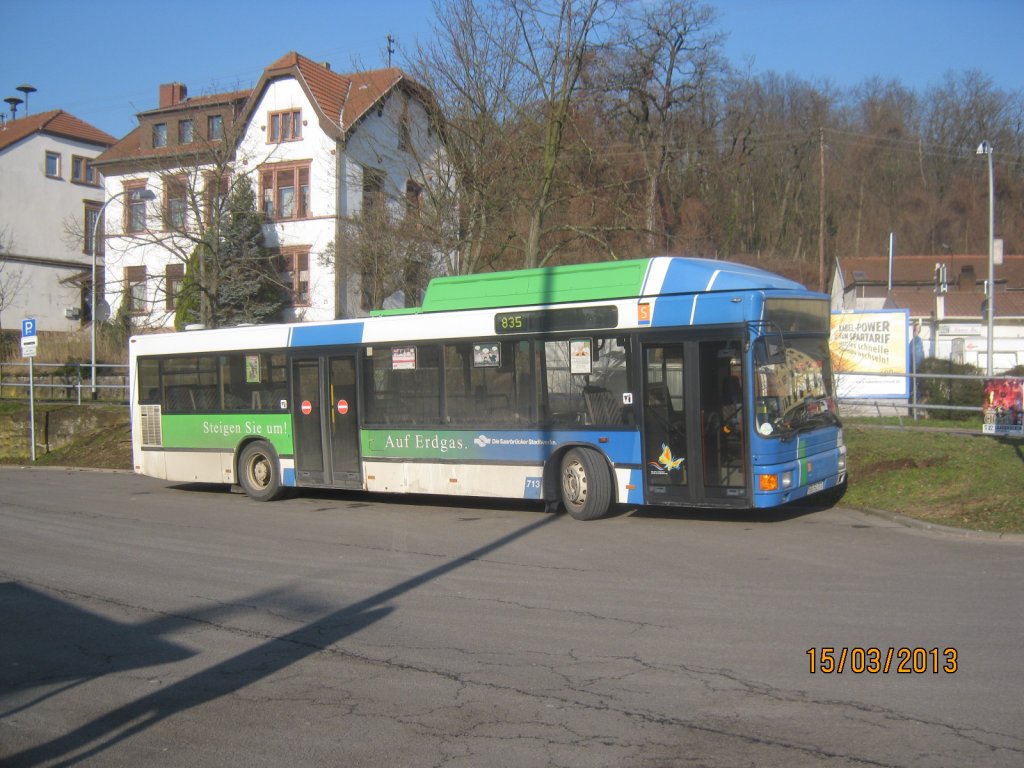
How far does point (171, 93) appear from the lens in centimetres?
4703

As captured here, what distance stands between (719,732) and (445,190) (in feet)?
70.9

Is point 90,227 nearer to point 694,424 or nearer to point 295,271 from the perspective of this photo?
point 295,271

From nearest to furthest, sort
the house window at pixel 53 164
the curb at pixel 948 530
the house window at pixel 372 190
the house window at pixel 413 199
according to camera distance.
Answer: the curb at pixel 948 530 < the house window at pixel 413 199 < the house window at pixel 372 190 < the house window at pixel 53 164

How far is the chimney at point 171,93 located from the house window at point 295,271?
1366 cm

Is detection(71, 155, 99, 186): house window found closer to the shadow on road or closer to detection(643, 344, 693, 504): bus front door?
the shadow on road

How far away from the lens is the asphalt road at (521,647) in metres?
5.40

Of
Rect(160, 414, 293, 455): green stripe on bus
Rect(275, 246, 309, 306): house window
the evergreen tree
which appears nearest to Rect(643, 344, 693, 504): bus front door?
Rect(160, 414, 293, 455): green stripe on bus

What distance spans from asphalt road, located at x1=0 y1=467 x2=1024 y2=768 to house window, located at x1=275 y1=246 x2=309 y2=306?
2597 centimetres

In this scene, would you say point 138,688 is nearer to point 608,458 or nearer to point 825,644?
point 825,644

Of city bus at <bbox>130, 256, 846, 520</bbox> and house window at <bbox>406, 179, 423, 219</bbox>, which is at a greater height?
house window at <bbox>406, 179, 423, 219</bbox>

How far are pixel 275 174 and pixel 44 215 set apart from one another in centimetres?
2072

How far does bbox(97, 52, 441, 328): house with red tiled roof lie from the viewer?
30766 mm

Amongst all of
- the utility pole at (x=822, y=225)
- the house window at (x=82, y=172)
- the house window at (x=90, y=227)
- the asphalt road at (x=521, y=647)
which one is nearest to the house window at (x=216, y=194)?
the asphalt road at (x=521, y=647)

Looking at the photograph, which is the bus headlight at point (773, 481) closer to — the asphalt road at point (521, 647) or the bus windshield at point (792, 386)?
the bus windshield at point (792, 386)
